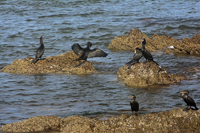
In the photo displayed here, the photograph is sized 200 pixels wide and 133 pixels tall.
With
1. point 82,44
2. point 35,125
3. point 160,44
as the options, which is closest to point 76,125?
Result: point 35,125

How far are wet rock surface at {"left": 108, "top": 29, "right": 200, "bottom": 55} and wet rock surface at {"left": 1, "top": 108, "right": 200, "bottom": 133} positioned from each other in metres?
7.97

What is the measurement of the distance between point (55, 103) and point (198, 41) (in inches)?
306

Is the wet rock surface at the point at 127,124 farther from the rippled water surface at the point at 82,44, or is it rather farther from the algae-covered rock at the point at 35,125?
the rippled water surface at the point at 82,44

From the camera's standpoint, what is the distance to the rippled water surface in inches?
312

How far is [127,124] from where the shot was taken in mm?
5734

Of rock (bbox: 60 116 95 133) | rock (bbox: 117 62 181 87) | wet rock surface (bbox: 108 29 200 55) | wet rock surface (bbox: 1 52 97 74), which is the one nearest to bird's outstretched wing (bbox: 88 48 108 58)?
wet rock surface (bbox: 1 52 97 74)

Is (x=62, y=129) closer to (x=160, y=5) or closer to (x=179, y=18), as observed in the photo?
(x=179, y=18)

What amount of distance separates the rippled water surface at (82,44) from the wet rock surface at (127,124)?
1.00 meters

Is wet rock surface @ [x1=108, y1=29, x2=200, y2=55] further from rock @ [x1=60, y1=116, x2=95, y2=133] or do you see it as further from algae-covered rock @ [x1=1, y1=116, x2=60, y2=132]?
algae-covered rock @ [x1=1, y1=116, x2=60, y2=132]

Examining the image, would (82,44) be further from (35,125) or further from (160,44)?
(35,125)

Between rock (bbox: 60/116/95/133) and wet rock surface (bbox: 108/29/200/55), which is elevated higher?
rock (bbox: 60/116/95/133)

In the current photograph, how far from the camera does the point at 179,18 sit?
2312 centimetres

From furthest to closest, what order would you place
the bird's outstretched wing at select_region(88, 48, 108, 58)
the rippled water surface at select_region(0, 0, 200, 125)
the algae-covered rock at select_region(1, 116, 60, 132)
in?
the bird's outstretched wing at select_region(88, 48, 108, 58) → the rippled water surface at select_region(0, 0, 200, 125) → the algae-covered rock at select_region(1, 116, 60, 132)

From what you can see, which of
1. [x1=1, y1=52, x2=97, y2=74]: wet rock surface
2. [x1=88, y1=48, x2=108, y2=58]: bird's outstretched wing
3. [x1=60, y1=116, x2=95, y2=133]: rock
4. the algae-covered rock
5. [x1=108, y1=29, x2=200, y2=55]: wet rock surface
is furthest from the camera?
[x1=108, y1=29, x2=200, y2=55]: wet rock surface
